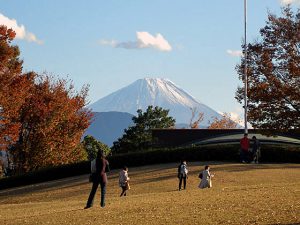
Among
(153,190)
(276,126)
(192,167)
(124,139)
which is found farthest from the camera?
(124,139)

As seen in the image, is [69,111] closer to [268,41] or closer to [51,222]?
[268,41]

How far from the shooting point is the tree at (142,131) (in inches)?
2960

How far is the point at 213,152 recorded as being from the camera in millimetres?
47625

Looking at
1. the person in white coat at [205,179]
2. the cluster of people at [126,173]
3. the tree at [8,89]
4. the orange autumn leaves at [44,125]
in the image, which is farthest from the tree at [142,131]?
the person in white coat at [205,179]

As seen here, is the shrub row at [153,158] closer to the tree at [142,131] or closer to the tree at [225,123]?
the tree at [142,131]

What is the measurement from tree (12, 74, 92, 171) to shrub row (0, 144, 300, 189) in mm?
6282

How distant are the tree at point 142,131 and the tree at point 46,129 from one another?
54.4 feet

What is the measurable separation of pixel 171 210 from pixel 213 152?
28.4m

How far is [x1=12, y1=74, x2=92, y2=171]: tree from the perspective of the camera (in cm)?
5525

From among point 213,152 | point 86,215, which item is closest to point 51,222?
point 86,215

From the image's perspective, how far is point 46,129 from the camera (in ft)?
180

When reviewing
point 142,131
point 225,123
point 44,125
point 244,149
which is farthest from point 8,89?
point 225,123

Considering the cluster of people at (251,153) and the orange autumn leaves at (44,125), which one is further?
the orange autumn leaves at (44,125)

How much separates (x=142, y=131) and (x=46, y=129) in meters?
28.3
